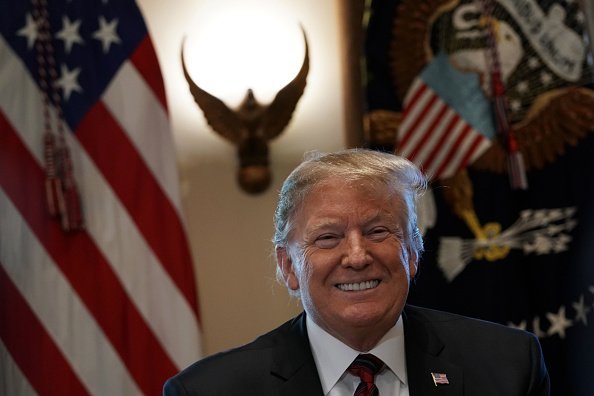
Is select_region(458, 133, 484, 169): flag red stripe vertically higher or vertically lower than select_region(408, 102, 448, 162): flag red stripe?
lower

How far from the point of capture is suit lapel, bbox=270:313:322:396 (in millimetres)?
2107

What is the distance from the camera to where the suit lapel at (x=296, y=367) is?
6.91ft

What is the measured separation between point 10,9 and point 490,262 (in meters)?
1.91

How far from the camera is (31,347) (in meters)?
3.20

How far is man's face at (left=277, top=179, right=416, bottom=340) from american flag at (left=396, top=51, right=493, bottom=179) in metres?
1.49

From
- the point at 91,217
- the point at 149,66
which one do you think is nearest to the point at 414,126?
the point at 149,66

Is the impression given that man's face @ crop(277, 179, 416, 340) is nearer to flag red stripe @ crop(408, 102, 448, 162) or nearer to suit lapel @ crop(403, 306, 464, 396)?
suit lapel @ crop(403, 306, 464, 396)

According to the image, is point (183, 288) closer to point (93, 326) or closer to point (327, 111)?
point (93, 326)

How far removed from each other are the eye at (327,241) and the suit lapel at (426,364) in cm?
31

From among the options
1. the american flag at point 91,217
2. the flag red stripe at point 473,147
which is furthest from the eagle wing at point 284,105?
the flag red stripe at point 473,147

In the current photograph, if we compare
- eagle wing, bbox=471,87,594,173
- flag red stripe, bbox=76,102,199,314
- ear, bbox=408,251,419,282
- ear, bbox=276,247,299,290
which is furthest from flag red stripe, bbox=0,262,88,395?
eagle wing, bbox=471,87,594,173

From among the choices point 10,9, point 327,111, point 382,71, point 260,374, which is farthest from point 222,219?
point 260,374

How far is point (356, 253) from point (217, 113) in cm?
158

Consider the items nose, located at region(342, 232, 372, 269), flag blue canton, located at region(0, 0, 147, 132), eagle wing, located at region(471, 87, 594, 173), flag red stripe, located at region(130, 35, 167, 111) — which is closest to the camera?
nose, located at region(342, 232, 372, 269)
